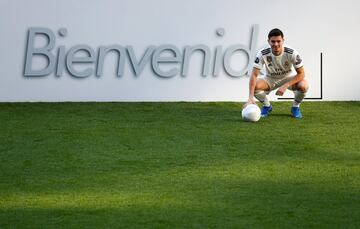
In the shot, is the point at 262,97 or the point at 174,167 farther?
the point at 262,97

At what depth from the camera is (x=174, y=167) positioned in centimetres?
789

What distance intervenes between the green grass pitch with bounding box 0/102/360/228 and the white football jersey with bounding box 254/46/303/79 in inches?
17.0

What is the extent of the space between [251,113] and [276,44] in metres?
0.74

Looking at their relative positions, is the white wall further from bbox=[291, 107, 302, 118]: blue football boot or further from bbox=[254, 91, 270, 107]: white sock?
bbox=[291, 107, 302, 118]: blue football boot

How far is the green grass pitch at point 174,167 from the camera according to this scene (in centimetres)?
641

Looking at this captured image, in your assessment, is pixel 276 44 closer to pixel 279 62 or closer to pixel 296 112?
pixel 279 62

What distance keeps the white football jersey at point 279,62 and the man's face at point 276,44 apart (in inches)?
3.2

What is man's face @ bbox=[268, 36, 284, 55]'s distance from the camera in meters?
10.2

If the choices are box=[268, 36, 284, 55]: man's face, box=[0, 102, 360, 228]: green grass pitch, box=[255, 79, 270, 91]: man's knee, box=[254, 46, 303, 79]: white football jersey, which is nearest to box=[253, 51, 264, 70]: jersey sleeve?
box=[254, 46, 303, 79]: white football jersey

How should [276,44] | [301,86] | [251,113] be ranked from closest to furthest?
[251,113] → [276,44] → [301,86]

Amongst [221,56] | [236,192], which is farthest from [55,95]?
[236,192]

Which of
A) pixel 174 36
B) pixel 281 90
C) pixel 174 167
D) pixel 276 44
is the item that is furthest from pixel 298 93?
pixel 174 167

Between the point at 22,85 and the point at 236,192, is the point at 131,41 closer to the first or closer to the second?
the point at 22,85

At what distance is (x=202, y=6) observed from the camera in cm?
1158
